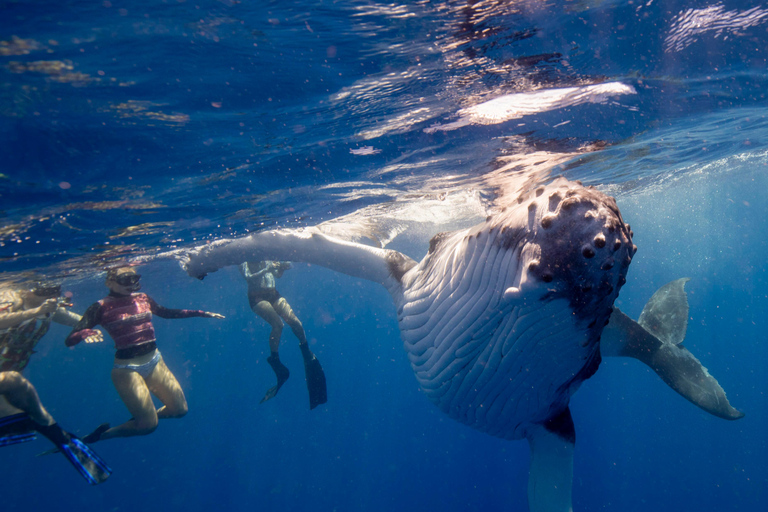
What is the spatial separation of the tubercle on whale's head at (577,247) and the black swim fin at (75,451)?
10922 millimetres

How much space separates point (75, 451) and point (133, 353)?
2.41 meters

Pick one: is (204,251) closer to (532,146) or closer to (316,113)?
(316,113)

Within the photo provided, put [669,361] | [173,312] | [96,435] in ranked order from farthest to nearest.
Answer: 1. [173,312]
2. [96,435]
3. [669,361]

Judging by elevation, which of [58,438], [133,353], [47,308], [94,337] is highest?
[47,308]

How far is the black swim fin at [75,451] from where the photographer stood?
835 centimetres

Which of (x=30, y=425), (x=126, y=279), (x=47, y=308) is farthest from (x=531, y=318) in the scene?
(x=47, y=308)

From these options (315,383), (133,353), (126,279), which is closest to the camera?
(133,353)

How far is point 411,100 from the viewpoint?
21.1ft

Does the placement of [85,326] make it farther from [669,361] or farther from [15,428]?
[669,361]

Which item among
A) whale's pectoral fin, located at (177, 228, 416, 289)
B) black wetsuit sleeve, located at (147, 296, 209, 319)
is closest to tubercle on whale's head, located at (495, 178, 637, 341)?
whale's pectoral fin, located at (177, 228, 416, 289)

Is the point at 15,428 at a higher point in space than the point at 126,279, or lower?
lower

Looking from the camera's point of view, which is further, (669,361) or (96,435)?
(96,435)

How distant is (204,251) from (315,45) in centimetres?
387

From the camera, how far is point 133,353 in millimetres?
9398
